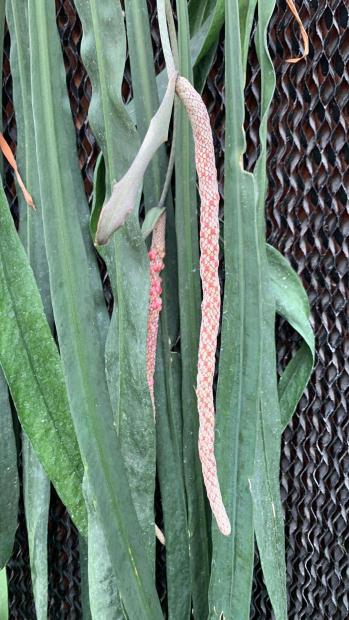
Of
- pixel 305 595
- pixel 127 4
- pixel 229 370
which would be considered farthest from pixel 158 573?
pixel 127 4

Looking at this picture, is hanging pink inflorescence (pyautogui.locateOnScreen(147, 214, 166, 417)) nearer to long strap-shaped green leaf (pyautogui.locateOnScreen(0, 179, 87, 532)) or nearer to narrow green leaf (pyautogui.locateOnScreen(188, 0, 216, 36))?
long strap-shaped green leaf (pyautogui.locateOnScreen(0, 179, 87, 532))

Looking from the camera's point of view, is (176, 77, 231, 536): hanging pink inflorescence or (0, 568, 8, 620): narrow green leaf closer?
(176, 77, 231, 536): hanging pink inflorescence

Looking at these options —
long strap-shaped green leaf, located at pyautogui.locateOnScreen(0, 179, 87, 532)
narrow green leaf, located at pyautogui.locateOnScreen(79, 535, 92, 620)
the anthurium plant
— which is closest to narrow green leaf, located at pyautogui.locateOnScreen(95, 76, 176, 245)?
the anthurium plant

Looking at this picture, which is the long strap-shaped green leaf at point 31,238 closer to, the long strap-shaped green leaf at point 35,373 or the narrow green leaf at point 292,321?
the long strap-shaped green leaf at point 35,373

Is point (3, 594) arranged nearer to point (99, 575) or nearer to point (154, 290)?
point (99, 575)

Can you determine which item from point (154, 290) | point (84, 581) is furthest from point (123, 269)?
point (84, 581)

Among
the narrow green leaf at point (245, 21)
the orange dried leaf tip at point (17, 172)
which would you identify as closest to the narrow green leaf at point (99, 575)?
the orange dried leaf tip at point (17, 172)
